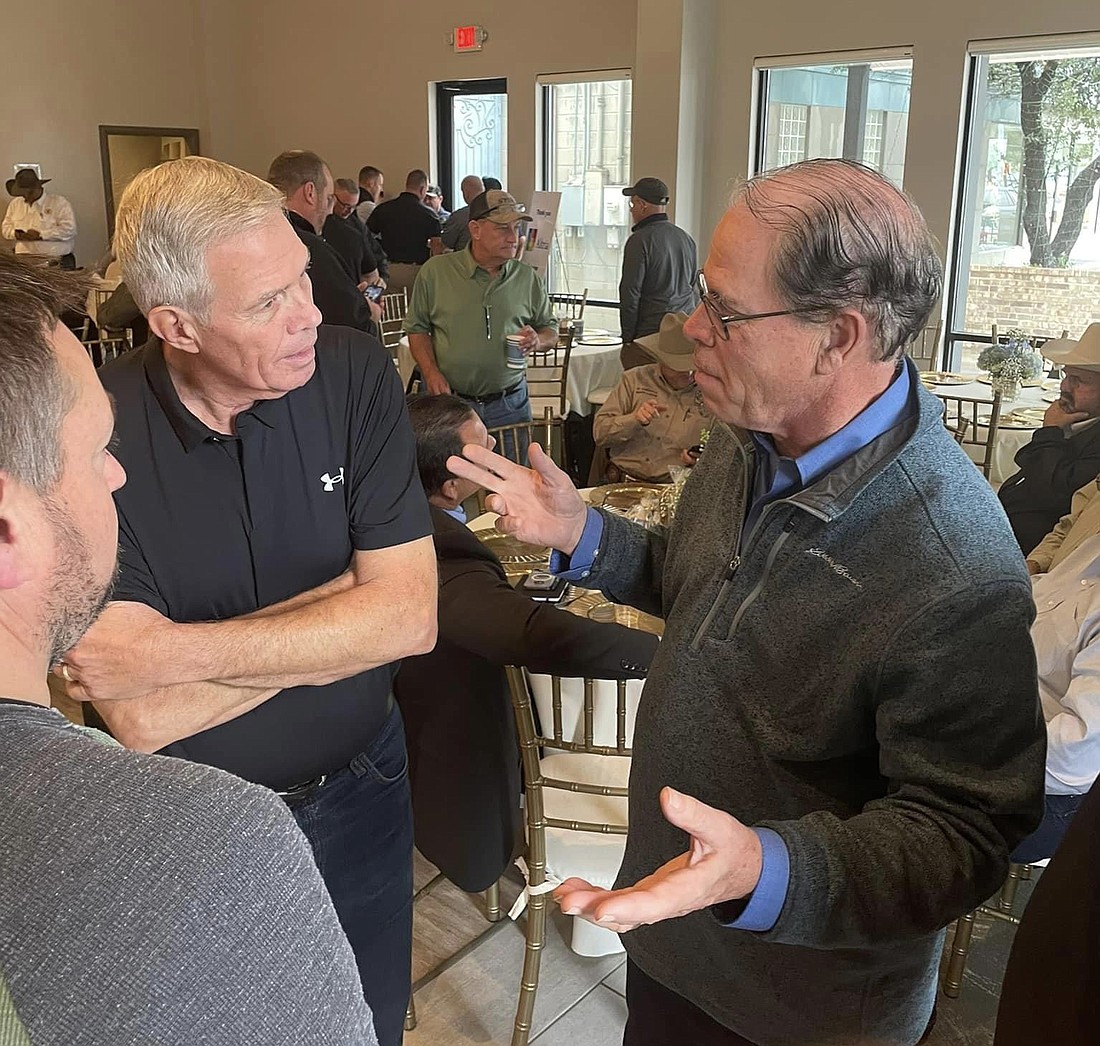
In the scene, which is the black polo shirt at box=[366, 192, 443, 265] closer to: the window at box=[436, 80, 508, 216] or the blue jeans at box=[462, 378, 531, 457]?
the window at box=[436, 80, 508, 216]

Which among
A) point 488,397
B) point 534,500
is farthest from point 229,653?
point 488,397

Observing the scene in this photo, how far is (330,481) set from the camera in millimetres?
1386

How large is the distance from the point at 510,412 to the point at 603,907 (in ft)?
11.8

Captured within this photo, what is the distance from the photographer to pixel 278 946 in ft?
1.78

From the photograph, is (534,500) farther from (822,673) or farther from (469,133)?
(469,133)

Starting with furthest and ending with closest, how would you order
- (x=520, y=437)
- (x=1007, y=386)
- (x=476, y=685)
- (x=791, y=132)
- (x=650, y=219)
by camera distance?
(x=791, y=132) < (x=650, y=219) < (x=1007, y=386) < (x=520, y=437) < (x=476, y=685)

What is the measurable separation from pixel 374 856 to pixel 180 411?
0.70 m

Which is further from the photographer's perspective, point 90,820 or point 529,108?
point 529,108

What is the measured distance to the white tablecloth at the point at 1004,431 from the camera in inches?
160

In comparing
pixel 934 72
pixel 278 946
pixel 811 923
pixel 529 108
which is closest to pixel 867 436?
pixel 811 923

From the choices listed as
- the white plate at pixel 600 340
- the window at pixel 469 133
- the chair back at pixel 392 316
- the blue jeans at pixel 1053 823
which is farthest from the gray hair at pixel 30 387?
the window at pixel 469 133

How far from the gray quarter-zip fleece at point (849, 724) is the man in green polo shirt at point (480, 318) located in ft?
9.86

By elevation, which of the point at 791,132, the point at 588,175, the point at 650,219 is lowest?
the point at 650,219

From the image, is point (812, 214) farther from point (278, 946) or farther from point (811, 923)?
point (278, 946)
